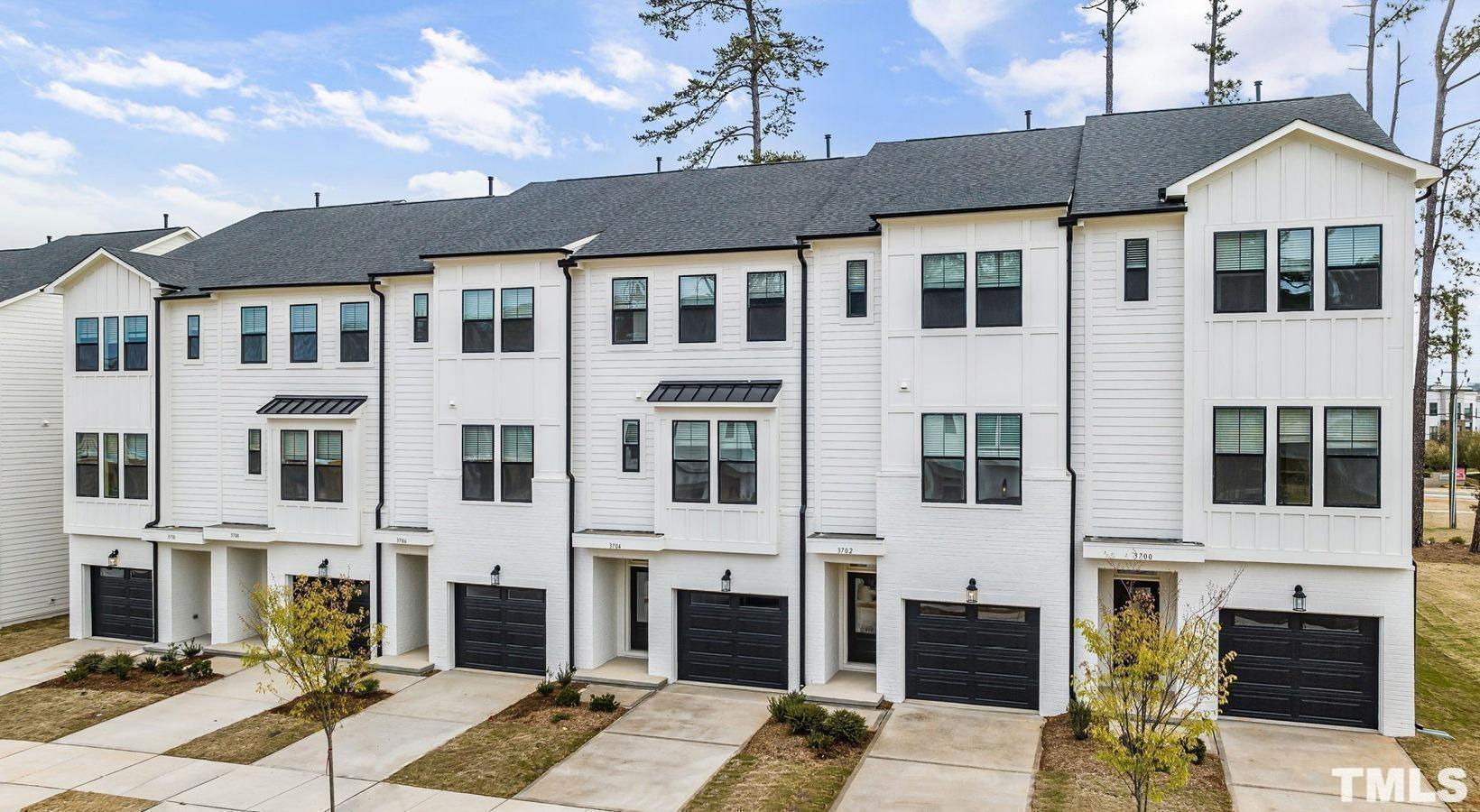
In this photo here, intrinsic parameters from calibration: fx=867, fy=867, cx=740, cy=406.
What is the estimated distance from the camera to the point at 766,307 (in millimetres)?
16328

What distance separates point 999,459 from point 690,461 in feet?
18.3

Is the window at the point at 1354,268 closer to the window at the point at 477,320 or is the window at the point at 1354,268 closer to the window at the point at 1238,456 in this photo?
the window at the point at 1238,456

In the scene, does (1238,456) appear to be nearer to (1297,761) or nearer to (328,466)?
(1297,761)

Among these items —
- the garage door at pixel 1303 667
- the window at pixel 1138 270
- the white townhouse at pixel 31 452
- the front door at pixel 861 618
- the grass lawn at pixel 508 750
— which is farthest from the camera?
the white townhouse at pixel 31 452

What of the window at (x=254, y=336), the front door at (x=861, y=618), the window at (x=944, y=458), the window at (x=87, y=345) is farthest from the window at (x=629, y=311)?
the window at (x=87, y=345)

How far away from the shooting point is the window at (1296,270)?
1335 centimetres

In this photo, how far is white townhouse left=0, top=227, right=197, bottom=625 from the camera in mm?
21984

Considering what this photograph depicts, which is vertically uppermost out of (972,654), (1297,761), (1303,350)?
(1303,350)

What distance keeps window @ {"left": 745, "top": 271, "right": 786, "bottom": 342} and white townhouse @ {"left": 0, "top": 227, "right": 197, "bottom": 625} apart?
18.0 m

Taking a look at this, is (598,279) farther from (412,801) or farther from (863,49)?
(863,49)

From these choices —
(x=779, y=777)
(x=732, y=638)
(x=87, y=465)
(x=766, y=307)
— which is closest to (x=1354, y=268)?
(x=766, y=307)

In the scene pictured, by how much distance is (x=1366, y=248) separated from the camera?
13.1 metres

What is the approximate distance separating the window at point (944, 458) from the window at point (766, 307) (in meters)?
3.29

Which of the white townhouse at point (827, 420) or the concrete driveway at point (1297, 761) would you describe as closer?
the concrete driveway at point (1297, 761)
